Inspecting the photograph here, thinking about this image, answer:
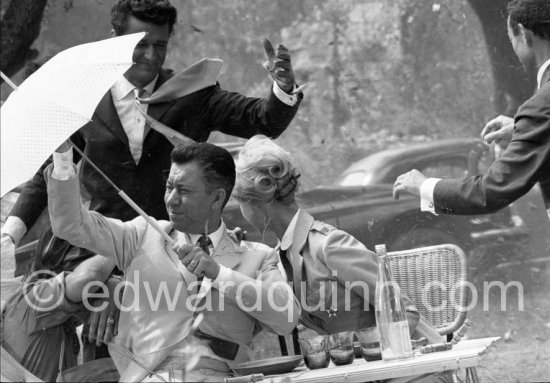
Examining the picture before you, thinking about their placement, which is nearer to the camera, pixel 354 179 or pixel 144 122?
pixel 144 122

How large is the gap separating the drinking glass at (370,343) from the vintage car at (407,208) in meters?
2.17

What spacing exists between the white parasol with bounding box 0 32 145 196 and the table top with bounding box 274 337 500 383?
40.8 inches

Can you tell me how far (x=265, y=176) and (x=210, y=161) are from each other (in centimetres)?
21

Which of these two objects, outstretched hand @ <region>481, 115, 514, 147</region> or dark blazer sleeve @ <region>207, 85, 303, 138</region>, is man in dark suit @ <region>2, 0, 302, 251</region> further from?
outstretched hand @ <region>481, 115, 514, 147</region>

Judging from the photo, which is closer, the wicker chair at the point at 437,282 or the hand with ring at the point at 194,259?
the hand with ring at the point at 194,259

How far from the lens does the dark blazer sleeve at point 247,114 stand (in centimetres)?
452

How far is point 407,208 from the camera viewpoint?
19.6 ft

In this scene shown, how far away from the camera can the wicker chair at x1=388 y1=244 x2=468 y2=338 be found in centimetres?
421

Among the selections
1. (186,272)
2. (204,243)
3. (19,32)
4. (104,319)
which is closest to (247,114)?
(204,243)

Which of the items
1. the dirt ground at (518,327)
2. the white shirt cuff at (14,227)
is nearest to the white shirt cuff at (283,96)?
the white shirt cuff at (14,227)

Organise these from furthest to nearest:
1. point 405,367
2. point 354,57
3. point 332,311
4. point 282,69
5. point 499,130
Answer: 1. point 354,57
2. point 282,69
3. point 499,130
4. point 332,311
5. point 405,367

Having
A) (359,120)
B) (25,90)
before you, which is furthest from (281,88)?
(359,120)

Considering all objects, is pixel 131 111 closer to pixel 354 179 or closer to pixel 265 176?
pixel 265 176

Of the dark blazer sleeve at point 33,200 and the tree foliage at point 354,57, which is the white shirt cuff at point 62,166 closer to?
the dark blazer sleeve at point 33,200
